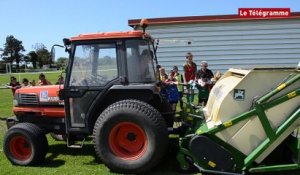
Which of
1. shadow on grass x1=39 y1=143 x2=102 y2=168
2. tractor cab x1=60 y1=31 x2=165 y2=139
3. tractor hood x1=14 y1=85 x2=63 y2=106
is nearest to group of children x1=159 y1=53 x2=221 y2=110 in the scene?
tractor cab x1=60 y1=31 x2=165 y2=139

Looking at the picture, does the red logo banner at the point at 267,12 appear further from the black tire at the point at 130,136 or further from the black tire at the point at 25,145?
the black tire at the point at 25,145

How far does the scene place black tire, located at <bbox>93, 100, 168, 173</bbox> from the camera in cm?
579

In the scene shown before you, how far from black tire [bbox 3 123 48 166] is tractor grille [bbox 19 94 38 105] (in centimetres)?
52

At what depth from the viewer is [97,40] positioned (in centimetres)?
632

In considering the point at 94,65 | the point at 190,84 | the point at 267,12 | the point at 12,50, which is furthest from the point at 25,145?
the point at 12,50

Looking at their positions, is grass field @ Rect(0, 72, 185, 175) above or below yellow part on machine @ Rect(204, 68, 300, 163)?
below

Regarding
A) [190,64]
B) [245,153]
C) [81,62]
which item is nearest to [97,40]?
[81,62]

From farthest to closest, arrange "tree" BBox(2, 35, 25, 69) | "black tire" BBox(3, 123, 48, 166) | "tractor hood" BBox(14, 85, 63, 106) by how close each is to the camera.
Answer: "tree" BBox(2, 35, 25, 69)
"tractor hood" BBox(14, 85, 63, 106)
"black tire" BBox(3, 123, 48, 166)

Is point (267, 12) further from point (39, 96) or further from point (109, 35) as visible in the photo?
point (39, 96)

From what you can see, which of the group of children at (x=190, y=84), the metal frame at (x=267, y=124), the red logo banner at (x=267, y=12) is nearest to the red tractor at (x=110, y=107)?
the group of children at (x=190, y=84)

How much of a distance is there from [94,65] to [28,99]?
1.55 meters

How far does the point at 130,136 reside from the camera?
19.9 ft

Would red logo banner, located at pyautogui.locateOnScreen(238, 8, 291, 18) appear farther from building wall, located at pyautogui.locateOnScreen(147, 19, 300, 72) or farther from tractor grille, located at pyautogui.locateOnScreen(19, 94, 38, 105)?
tractor grille, located at pyautogui.locateOnScreen(19, 94, 38, 105)

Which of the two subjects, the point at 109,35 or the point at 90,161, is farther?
the point at 90,161
